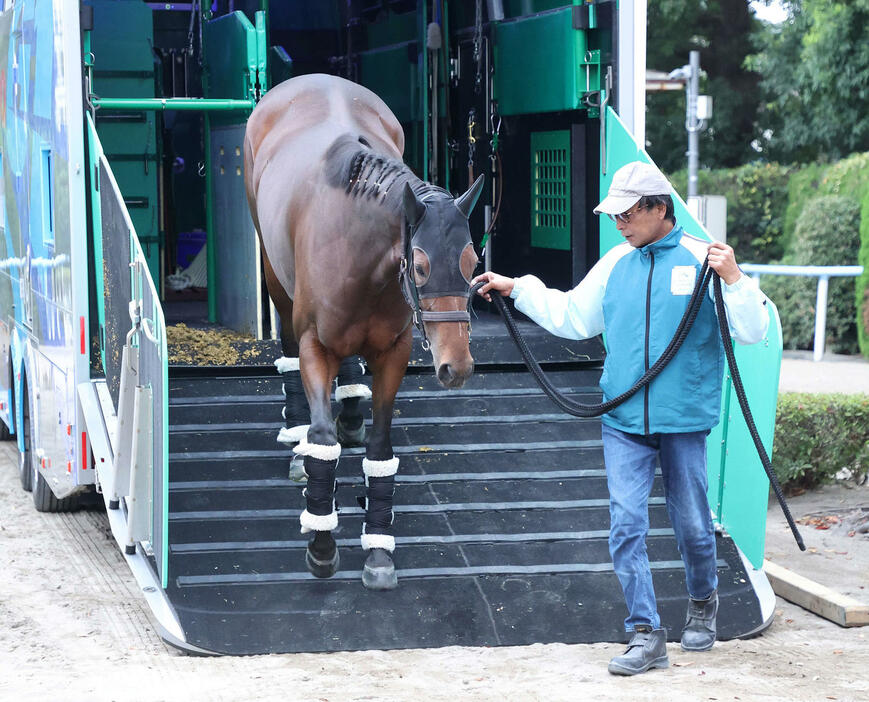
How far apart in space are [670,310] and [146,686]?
7.48ft

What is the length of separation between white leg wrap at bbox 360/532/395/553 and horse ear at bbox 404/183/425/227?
4.60 ft

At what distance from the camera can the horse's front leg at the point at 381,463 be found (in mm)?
5480

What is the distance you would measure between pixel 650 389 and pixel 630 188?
72 centimetres

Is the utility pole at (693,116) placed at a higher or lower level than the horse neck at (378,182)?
higher

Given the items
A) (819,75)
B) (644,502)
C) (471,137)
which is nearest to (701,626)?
(644,502)

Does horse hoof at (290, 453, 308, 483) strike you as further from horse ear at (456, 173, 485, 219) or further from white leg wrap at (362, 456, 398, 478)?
horse ear at (456, 173, 485, 219)

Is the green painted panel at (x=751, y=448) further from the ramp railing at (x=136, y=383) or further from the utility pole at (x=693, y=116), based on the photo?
the utility pole at (x=693, y=116)

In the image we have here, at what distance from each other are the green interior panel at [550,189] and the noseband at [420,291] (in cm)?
305

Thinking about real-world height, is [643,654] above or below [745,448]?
below

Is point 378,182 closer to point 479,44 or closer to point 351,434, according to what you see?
point 351,434

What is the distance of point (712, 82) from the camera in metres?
28.4

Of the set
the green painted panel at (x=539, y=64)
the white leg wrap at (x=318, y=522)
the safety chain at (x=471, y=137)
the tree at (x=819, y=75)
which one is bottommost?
the white leg wrap at (x=318, y=522)

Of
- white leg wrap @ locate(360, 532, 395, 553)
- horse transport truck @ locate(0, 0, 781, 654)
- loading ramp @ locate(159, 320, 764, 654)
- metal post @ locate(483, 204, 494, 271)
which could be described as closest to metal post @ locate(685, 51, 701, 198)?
horse transport truck @ locate(0, 0, 781, 654)

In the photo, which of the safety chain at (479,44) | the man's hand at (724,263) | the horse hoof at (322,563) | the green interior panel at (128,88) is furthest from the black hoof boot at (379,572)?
the green interior panel at (128,88)
